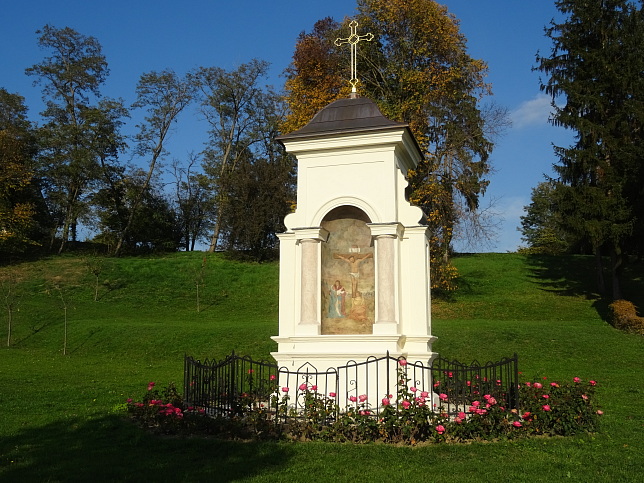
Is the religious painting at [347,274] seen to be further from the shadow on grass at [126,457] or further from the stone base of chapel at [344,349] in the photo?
the shadow on grass at [126,457]

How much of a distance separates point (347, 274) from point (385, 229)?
1.13m

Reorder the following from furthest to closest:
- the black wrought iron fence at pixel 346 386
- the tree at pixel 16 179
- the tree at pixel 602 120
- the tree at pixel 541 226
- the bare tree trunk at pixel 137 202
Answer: the tree at pixel 541 226 → the bare tree trunk at pixel 137 202 → the tree at pixel 16 179 → the tree at pixel 602 120 → the black wrought iron fence at pixel 346 386

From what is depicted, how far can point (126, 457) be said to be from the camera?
708 cm

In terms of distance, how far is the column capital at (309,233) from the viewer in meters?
10.3

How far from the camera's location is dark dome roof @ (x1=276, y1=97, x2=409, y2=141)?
10328 mm

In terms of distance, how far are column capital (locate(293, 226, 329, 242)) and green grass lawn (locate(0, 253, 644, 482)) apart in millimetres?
3849

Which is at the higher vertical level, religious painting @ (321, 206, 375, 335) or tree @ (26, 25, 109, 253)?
Result: tree @ (26, 25, 109, 253)

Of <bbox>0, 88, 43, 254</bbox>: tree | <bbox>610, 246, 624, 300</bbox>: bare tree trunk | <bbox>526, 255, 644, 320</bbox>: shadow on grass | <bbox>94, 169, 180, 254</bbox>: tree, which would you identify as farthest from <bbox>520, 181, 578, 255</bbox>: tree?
<bbox>0, 88, 43, 254</bbox>: tree

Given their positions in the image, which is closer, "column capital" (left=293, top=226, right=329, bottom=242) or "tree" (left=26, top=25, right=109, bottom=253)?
"column capital" (left=293, top=226, right=329, bottom=242)

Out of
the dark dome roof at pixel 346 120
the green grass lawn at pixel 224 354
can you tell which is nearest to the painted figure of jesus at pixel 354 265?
the dark dome roof at pixel 346 120

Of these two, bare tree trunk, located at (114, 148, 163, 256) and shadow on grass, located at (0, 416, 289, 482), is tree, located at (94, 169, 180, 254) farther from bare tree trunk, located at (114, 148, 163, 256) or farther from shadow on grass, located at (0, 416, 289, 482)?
shadow on grass, located at (0, 416, 289, 482)

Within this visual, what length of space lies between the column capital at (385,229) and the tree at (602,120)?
1845 centimetres

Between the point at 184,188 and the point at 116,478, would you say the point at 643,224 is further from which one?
the point at 184,188

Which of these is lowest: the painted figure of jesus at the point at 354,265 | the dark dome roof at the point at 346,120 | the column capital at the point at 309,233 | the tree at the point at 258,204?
the painted figure of jesus at the point at 354,265
